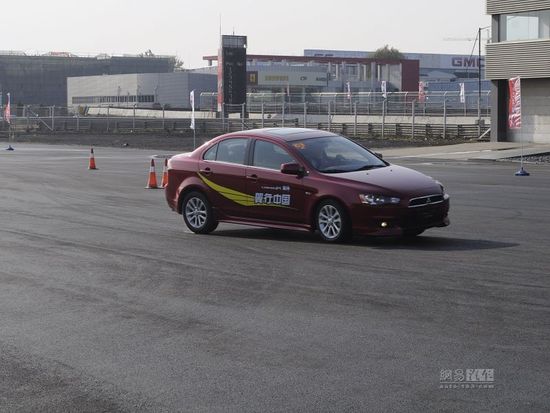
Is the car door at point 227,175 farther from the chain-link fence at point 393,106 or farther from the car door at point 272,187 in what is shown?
the chain-link fence at point 393,106

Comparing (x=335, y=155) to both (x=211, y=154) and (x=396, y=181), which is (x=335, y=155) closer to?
(x=396, y=181)

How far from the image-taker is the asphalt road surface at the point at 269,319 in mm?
6578

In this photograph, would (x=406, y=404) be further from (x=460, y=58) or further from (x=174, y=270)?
(x=460, y=58)

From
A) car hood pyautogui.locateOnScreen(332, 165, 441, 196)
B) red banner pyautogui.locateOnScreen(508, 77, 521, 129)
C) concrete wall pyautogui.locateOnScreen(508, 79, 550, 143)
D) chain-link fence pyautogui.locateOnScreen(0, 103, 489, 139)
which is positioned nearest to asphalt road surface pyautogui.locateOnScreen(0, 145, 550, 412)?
car hood pyautogui.locateOnScreen(332, 165, 441, 196)

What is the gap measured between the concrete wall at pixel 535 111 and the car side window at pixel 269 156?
99.9 ft

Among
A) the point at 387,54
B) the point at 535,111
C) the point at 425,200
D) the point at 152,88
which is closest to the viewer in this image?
the point at 425,200

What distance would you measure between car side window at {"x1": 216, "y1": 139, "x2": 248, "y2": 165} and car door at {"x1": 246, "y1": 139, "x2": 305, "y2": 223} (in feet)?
0.63

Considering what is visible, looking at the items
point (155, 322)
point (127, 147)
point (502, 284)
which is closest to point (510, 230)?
point (502, 284)

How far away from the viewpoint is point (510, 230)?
1484 centimetres

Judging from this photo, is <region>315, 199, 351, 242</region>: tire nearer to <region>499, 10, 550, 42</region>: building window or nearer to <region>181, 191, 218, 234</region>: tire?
<region>181, 191, 218, 234</region>: tire

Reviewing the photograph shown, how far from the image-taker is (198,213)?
15.1 meters

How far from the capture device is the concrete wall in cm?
4350

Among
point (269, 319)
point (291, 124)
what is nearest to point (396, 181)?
point (269, 319)

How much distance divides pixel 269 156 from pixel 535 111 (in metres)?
31.8
